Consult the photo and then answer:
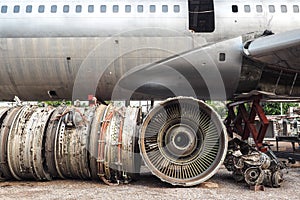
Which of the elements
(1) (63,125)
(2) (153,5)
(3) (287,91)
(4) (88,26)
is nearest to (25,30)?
(4) (88,26)

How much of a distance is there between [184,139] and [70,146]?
185 cm

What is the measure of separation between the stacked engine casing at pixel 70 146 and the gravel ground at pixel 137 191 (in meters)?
0.18

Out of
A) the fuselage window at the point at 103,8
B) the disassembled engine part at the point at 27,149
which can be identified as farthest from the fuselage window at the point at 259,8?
the disassembled engine part at the point at 27,149

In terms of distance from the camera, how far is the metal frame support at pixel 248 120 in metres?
7.63

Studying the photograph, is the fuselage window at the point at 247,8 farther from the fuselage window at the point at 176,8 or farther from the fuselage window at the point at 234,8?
the fuselage window at the point at 176,8

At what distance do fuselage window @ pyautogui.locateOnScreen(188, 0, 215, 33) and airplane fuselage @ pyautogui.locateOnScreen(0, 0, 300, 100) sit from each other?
0.44 meters

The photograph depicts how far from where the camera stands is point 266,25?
8617 millimetres

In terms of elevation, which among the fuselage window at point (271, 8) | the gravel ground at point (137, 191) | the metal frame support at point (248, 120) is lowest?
the gravel ground at point (137, 191)

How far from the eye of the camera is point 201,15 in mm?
9727

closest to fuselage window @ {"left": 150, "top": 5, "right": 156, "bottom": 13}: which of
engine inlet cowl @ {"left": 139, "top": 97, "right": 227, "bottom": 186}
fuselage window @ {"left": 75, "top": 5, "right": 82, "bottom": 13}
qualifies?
fuselage window @ {"left": 75, "top": 5, "right": 82, "bottom": 13}

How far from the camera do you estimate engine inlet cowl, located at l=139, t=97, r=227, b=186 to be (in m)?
5.26

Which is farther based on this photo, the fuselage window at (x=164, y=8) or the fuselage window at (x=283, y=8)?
the fuselage window at (x=283, y=8)

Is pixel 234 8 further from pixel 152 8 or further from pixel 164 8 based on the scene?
pixel 152 8

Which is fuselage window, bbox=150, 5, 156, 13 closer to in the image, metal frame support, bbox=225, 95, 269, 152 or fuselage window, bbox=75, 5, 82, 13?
fuselage window, bbox=75, 5, 82, 13
